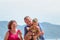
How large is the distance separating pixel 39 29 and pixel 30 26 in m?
0.25

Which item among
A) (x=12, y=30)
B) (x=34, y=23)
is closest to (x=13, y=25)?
(x=12, y=30)

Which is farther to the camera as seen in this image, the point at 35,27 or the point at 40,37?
the point at 40,37

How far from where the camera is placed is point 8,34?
5043 millimetres

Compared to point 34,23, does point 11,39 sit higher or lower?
lower

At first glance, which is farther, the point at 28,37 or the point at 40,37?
the point at 40,37

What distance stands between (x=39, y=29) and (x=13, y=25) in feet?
1.82

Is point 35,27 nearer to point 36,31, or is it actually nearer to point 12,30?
point 36,31

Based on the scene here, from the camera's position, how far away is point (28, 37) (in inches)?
196

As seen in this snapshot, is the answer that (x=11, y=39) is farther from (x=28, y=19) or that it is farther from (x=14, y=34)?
(x=28, y=19)

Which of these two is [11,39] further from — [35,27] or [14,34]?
[35,27]

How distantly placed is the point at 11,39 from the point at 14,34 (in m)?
0.12

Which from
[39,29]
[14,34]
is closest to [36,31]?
[39,29]

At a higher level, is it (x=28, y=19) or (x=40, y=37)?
(x=28, y=19)

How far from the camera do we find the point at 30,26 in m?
5.23
